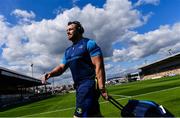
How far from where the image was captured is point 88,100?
4711mm

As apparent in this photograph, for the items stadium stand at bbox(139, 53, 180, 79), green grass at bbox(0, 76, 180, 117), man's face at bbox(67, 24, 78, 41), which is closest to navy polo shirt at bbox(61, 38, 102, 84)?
man's face at bbox(67, 24, 78, 41)

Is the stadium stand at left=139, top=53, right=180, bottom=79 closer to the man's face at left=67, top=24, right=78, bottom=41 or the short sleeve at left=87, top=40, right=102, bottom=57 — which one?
the man's face at left=67, top=24, right=78, bottom=41

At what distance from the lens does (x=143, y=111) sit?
4.54 metres

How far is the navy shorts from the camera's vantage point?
15.4ft

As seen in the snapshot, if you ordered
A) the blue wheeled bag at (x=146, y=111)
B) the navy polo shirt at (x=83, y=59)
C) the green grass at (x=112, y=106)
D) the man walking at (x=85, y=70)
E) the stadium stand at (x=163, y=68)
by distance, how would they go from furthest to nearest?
the stadium stand at (x=163, y=68)
the green grass at (x=112, y=106)
the navy polo shirt at (x=83, y=59)
the man walking at (x=85, y=70)
the blue wheeled bag at (x=146, y=111)

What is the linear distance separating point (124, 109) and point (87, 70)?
0.76 metres

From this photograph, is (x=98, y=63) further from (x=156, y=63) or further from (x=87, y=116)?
(x=156, y=63)

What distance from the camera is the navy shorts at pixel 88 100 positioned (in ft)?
15.4

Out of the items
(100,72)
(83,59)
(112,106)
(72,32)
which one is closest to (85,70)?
(83,59)

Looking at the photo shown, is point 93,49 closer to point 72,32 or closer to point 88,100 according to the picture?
point 72,32

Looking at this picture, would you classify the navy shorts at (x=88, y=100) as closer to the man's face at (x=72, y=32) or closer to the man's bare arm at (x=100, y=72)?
the man's bare arm at (x=100, y=72)

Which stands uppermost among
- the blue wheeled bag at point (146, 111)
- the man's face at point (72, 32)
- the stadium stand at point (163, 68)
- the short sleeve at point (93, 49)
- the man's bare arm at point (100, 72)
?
the stadium stand at point (163, 68)

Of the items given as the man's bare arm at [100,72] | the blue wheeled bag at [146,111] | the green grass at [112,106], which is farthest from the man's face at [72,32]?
the green grass at [112,106]

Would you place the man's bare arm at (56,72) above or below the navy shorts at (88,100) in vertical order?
above
